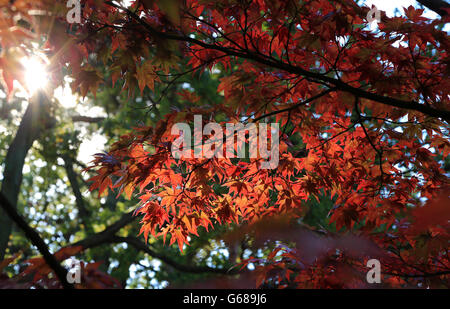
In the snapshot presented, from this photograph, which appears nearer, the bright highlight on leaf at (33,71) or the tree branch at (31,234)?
the tree branch at (31,234)

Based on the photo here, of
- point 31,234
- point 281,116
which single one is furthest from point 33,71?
point 281,116

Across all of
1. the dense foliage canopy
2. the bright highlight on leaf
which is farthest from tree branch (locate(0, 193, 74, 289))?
the bright highlight on leaf

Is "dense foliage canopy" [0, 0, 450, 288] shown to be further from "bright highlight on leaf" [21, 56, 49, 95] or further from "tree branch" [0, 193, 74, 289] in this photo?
"tree branch" [0, 193, 74, 289]

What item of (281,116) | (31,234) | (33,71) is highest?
(281,116)

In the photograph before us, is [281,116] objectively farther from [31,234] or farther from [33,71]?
[31,234]

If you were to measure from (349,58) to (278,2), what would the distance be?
669mm

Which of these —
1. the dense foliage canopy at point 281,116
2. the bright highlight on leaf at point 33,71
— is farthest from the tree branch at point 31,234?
the bright highlight on leaf at point 33,71

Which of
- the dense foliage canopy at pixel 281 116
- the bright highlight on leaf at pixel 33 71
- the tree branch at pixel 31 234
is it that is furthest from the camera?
the dense foliage canopy at pixel 281 116

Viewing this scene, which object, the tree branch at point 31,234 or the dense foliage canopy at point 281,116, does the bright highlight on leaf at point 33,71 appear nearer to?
the dense foliage canopy at point 281,116

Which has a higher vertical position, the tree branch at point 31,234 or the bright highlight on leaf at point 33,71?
the bright highlight on leaf at point 33,71

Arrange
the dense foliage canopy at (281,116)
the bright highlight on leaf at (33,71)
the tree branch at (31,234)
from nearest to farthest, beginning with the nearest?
1. the tree branch at (31,234)
2. the bright highlight on leaf at (33,71)
3. the dense foliage canopy at (281,116)
